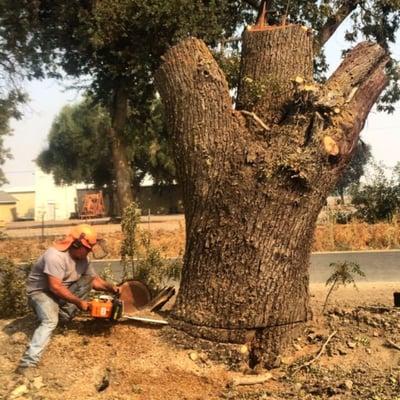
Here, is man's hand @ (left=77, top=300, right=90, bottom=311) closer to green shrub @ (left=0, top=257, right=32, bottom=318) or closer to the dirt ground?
the dirt ground

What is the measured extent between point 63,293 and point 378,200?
11990 mm

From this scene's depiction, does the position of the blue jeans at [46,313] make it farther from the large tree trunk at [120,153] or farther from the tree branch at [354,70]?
the large tree trunk at [120,153]

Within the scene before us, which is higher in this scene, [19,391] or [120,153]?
[120,153]

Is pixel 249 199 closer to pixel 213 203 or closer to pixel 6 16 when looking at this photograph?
pixel 213 203

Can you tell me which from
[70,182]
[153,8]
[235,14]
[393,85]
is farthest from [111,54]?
[70,182]

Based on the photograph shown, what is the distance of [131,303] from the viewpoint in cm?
683

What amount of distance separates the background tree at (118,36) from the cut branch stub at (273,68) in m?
10.7

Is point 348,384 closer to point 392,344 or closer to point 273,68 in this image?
point 392,344

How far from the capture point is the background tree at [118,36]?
655 inches

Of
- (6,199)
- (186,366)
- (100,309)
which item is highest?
(6,199)

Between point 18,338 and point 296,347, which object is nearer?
point 296,347

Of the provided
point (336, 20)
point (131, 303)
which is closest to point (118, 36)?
point (336, 20)

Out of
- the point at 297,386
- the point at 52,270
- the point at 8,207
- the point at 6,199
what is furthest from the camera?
the point at 6,199

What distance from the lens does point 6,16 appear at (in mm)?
18891
